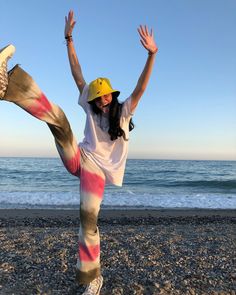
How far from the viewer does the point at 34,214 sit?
13992 millimetres

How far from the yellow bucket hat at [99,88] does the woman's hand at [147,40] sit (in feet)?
1.75

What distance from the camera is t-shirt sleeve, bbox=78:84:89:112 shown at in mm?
4008

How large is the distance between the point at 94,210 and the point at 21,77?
1.65m

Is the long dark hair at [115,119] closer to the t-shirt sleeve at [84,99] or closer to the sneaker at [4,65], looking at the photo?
the t-shirt sleeve at [84,99]

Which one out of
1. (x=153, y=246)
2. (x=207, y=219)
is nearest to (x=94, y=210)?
(x=153, y=246)

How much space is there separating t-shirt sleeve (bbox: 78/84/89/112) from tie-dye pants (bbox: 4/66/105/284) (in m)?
0.49

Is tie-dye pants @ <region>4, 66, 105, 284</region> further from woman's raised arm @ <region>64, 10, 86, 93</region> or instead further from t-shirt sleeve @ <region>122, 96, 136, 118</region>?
woman's raised arm @ <region>64, 10, 86, 93</region>

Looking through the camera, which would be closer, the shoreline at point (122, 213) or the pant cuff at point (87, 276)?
the pant cuff at point (87, 276)

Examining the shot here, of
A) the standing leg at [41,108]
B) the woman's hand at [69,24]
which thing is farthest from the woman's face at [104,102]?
the woman's hand at [69,24]

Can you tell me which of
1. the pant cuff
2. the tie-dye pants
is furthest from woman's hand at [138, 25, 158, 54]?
the pant cuff

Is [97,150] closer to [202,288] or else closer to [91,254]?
[91,254]

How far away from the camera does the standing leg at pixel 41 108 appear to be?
310 centimetres

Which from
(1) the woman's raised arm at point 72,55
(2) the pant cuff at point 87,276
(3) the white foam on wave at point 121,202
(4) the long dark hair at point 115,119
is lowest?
(3) the white foam on wave at point 121,202

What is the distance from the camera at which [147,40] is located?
3684 millimetres
